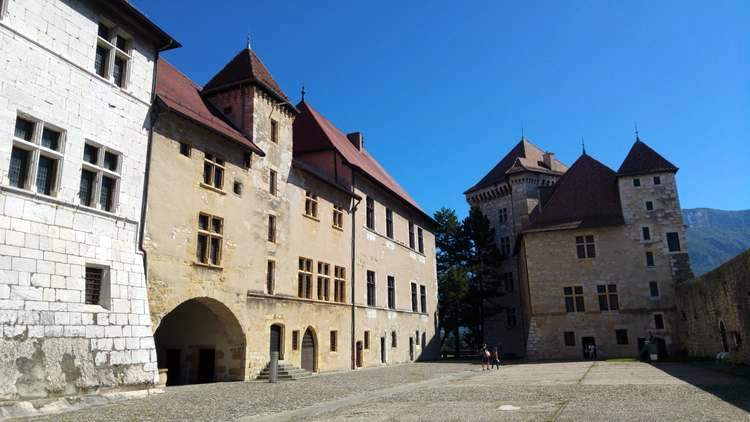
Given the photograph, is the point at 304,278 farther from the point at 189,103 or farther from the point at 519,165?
the point at 519,165

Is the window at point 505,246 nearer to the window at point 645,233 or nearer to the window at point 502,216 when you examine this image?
the window at point 502,216

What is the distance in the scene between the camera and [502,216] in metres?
53.4

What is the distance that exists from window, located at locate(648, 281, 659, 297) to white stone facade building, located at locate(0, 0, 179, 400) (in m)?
32.3

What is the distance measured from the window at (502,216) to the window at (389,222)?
23.5 m

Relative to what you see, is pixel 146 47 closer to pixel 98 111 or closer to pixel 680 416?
pixel 98 111

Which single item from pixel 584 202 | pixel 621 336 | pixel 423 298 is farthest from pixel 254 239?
pixel 584 202

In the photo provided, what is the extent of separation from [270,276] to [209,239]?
3.92 metres

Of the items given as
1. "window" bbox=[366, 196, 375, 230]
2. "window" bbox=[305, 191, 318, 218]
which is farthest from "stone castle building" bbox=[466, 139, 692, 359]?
"window" bbox=[305, 191, 318, 218]

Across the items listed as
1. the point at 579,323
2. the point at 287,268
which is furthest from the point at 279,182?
the point at 579,323

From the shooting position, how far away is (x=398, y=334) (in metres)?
31.3

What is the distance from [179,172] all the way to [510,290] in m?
41.2

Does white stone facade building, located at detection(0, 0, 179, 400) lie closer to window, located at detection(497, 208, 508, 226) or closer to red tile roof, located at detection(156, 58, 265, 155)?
red tile roof, located at detection(156, 58, 265, 155)

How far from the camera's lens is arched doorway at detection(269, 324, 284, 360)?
66.0 ft

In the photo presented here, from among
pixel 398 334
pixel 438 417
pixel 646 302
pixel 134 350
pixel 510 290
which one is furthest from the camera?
pixel 510 290
